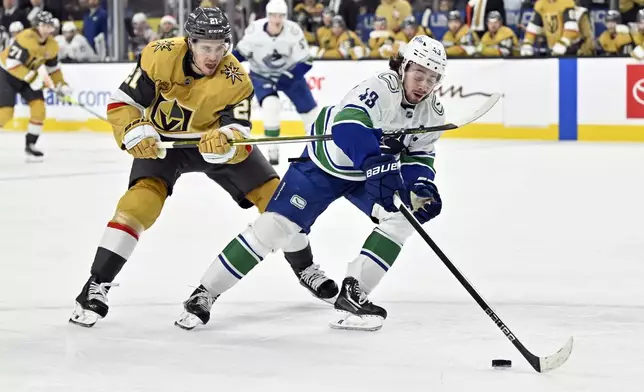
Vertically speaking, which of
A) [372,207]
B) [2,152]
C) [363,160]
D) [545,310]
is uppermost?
[363,160]

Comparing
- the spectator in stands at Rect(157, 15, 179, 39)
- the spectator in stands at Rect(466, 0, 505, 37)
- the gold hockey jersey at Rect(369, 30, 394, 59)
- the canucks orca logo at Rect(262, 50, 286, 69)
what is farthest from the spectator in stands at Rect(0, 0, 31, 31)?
the canucks orca logo at Rect(262, 50, 286, 69)

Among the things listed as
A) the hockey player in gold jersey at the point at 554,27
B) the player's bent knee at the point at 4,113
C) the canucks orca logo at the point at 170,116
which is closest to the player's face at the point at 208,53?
the canucks orca logo at the point at 170,116

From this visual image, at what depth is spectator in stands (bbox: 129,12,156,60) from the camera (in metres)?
13.6

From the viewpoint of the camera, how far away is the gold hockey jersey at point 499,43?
11.9 m

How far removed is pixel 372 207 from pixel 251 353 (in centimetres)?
74

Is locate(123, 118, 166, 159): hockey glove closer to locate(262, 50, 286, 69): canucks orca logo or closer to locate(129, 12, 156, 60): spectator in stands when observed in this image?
locate(262, 50, 286, 69): canucks orca logo

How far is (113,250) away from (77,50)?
10654 mm

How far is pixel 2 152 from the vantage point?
35.6ft

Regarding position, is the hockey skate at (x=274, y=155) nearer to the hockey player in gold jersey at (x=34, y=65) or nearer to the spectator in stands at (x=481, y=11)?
the hockey player in gold jersey at (x=34, y=65)

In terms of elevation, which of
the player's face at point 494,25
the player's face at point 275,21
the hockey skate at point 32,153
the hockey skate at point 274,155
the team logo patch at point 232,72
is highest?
the team logo patch at point 232,72

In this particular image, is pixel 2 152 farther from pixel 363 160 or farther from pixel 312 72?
pixel 363 160

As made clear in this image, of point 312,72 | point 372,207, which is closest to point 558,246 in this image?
point 372,207

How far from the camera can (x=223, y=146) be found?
375 cm

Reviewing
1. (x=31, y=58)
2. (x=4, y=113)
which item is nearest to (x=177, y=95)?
(x=31, y=58)
